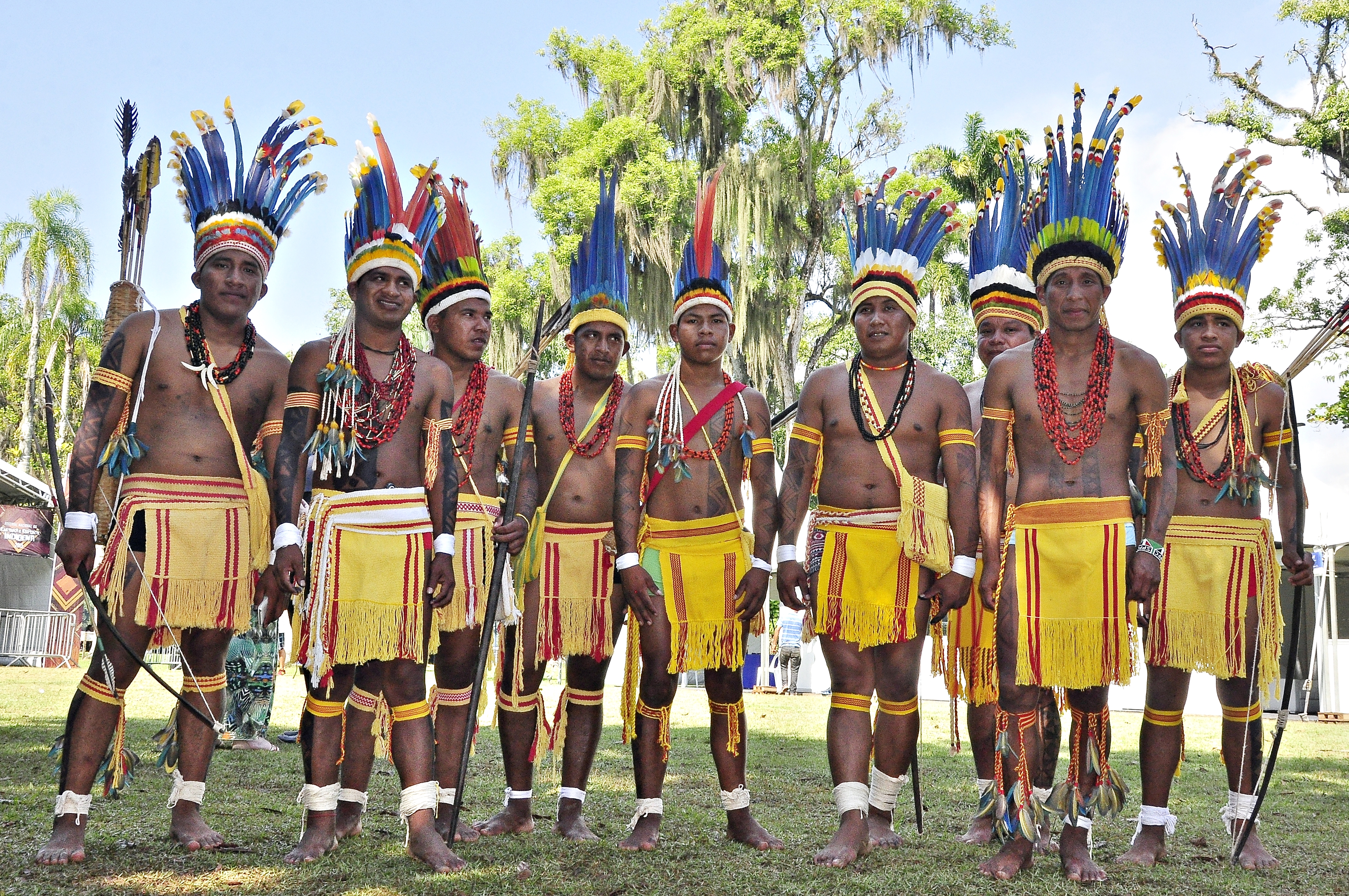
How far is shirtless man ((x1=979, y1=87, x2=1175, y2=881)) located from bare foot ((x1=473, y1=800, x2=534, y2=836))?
2.14 m

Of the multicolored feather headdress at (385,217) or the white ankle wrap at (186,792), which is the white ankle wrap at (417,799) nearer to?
the white ankle wrap at (186,792)

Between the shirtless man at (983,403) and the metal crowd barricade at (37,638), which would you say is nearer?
the shirtless man at (983,403)

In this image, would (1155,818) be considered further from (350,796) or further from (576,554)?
(350,796)

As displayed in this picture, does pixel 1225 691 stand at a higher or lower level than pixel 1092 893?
higher

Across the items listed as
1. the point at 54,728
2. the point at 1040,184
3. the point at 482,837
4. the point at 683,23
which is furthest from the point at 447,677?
the point at 683,23

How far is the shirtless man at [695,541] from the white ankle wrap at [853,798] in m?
0.41

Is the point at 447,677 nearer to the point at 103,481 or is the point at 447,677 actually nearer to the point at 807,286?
the point at 103,481

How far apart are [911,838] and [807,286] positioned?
21.1 meters

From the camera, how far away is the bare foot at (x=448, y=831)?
471 cm

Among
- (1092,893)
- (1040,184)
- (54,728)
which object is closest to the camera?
(1092,893)

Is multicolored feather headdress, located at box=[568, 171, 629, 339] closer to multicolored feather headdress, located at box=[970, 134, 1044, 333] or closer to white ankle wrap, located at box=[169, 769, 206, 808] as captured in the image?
multicolored feather headdress, located at box=[970, 134, 1044, 333]

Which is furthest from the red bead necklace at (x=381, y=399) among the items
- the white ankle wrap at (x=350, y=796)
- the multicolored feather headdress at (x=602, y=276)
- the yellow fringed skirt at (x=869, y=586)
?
the yellow fringed skirt at (x=869, y=586)

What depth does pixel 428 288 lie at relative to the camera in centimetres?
567

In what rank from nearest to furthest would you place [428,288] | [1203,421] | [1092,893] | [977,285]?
[1092,893] → [1203,421] → [428,288] → [977,285]
